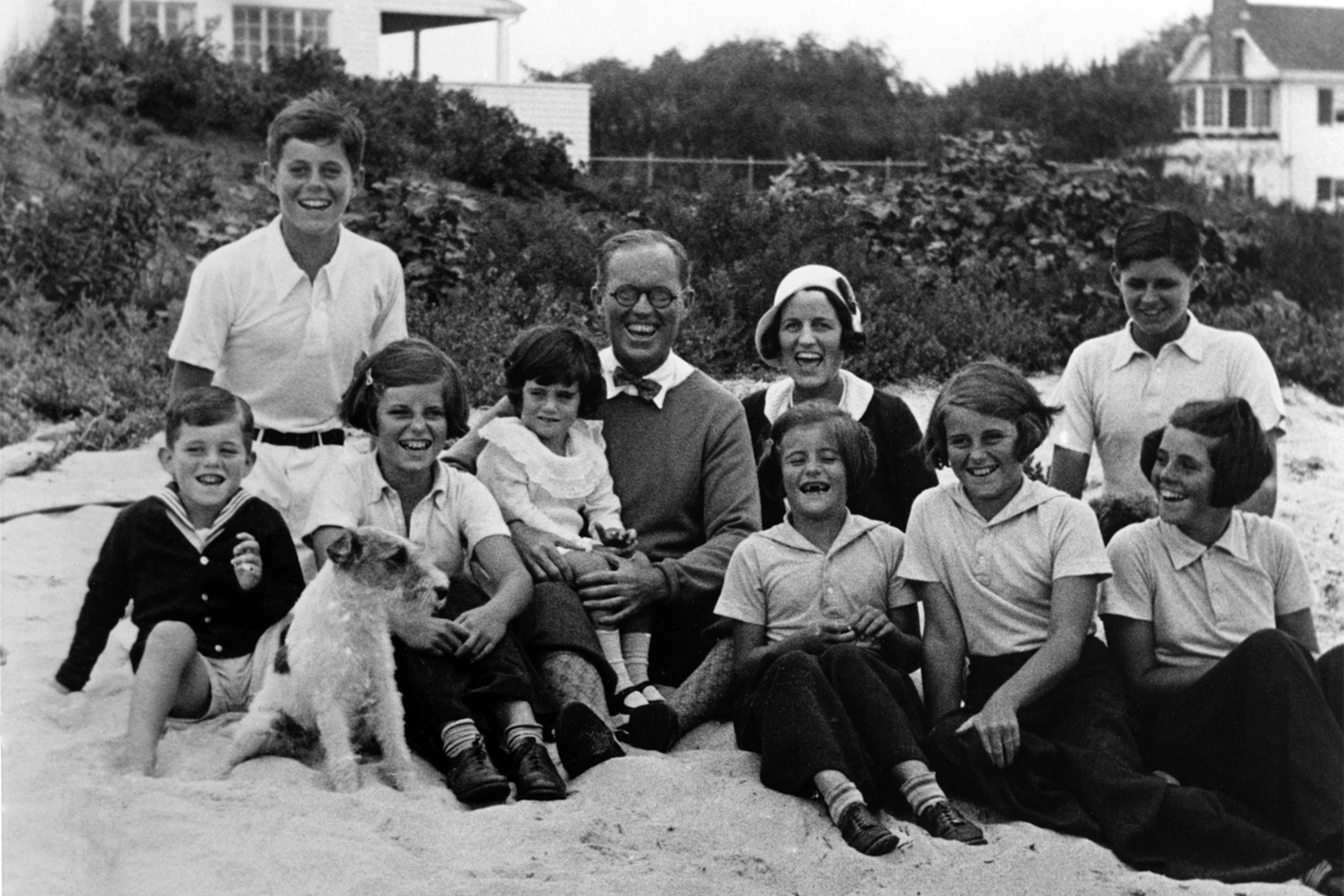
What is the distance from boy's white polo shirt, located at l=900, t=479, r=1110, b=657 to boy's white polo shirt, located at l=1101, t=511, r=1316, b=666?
0.43 feet

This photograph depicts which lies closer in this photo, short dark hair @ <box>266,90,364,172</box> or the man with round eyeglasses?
the man with round eyeglasses

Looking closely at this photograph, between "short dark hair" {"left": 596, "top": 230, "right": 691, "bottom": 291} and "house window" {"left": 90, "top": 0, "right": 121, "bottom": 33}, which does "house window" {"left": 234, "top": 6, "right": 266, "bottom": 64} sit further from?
"short dark hair" {"left": 596, "top": 230, "right": 691, "bottom": 291}

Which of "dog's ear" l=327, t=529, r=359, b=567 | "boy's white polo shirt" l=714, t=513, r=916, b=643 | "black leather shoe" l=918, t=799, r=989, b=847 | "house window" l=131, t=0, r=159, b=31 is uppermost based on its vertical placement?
"house window" l=131, t=0, r=159, b=31

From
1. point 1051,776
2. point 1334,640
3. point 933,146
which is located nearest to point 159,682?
point 1051,776

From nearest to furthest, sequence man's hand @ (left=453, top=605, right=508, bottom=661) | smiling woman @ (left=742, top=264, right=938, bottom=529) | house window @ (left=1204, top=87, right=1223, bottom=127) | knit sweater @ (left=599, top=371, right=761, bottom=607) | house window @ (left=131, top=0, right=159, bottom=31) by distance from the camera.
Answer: man's hand @ (left=453, top=605, right=508, bottom=661) < knit sweater @ (left=599, top=371, right=761, bottom=607) < smiling woman @ (left=742, top=264, right=938, bottom=529) < house window @ (left=1204, top=87, right=1223, bottom=127) < house window @ (left=131, top=0, right=159, bottom=31)

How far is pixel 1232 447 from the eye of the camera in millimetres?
4012

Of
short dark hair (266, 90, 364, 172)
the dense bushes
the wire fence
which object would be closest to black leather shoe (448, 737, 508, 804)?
short dark hair (266, 90, 364, 172)

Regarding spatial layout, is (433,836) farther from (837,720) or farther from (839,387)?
(839,387)

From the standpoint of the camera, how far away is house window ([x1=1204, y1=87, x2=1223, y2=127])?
59.1ft

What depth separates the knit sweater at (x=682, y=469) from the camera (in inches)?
190

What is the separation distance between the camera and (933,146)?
16953 mm

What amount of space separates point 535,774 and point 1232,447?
7.03 ft

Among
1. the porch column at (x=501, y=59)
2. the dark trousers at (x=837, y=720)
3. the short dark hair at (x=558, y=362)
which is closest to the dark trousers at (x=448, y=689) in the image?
the dark trousers at (x=837, y=720)

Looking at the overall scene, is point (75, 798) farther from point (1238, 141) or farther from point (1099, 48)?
point (1099, 48)
